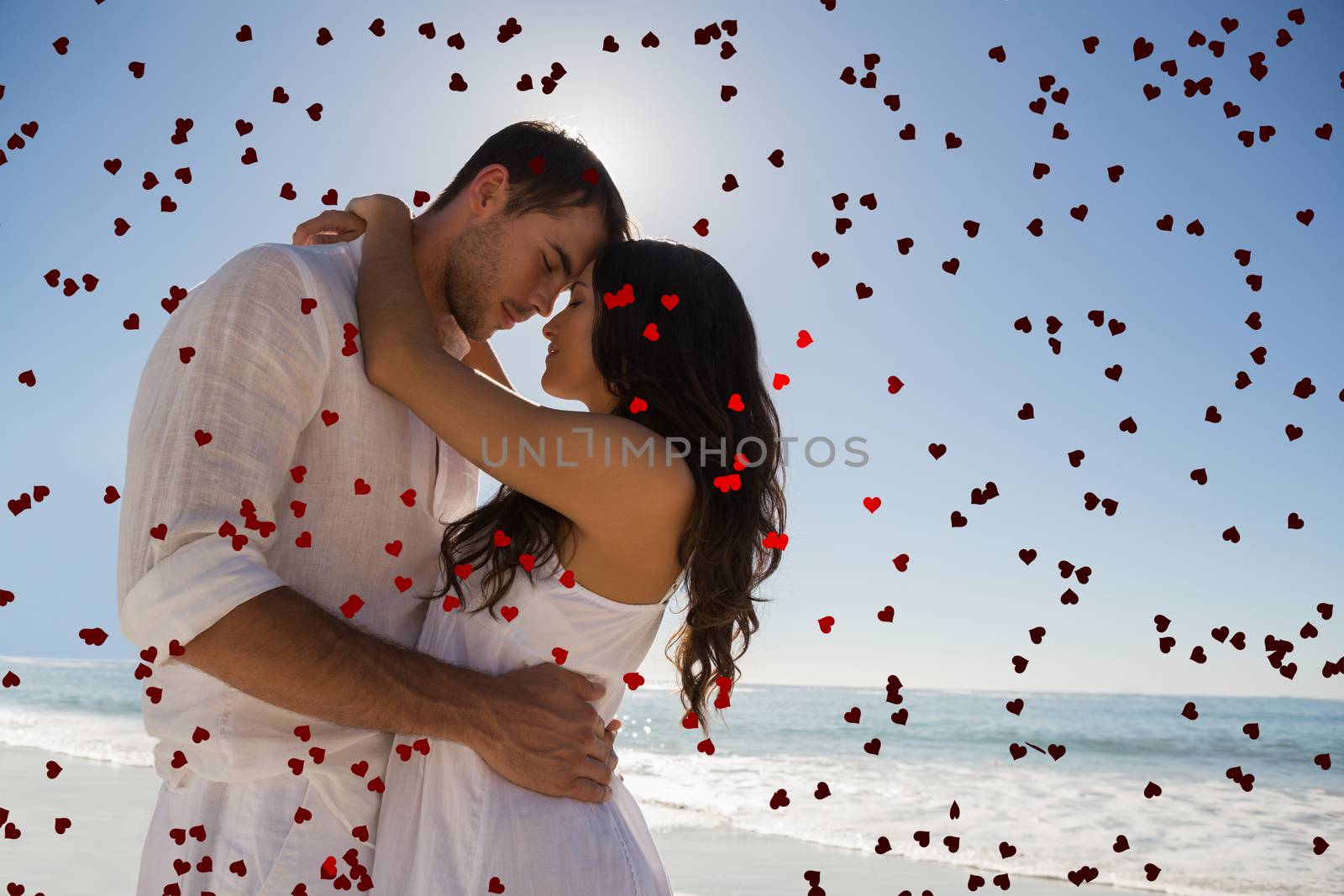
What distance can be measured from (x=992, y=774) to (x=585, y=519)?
12813 mm

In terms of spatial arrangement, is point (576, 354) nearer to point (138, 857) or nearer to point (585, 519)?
point (585, 519)

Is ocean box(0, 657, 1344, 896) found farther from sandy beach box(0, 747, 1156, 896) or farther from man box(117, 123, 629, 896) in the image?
man box(117, 123, 629, 896)

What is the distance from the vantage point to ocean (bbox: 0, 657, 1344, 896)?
9102 mm

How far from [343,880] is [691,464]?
121 centimetres

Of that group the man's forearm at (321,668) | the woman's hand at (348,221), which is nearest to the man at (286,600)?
the man's forearm at (321,668)

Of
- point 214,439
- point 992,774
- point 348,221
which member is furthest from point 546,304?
point 992,774

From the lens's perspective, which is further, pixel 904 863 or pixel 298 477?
pixel 904 863

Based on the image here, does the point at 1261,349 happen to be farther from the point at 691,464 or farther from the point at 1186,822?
the point at 1186,822

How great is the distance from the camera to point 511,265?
287 cm

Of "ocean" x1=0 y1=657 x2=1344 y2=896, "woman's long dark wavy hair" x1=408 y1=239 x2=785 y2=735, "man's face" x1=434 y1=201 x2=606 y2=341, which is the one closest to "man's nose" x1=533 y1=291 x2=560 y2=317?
"man's face" x1=434 y1=201 x2=606 y2=341

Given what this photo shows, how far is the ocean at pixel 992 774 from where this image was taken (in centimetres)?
910

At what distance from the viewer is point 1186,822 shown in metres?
10.6

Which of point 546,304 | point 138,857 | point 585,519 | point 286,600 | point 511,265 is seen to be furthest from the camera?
point 138,857

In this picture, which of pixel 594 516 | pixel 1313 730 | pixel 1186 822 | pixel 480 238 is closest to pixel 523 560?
pixel 594 516
